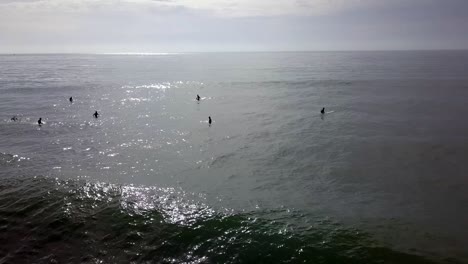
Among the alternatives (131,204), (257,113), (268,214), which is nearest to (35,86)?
(257,113)

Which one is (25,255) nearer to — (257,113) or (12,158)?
(12,158)

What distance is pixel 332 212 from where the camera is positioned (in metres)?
19.7

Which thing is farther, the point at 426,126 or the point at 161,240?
the point at 426,126

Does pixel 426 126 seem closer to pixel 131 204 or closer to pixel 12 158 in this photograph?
pixel 131 204

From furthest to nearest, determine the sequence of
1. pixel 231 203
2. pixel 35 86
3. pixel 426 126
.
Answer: pixel 35 86 → pixel 426 126 → pixel 231 203

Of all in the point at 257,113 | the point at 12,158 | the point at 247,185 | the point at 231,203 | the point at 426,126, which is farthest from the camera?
the point at 257,113

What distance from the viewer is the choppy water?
51.4ft

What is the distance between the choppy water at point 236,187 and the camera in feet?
51.4

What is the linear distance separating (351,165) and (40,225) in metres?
22.0

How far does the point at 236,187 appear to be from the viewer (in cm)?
2288

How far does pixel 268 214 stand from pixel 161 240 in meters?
6.32

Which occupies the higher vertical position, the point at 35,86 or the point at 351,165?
the point at 35,86

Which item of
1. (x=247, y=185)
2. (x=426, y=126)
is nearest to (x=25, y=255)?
(x=247, y=185)

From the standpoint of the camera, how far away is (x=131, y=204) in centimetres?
1964
